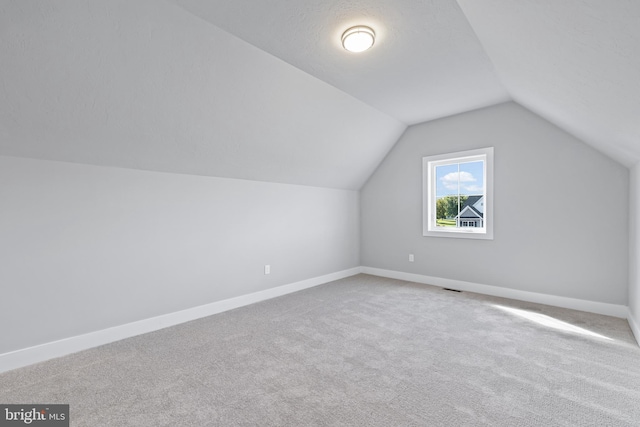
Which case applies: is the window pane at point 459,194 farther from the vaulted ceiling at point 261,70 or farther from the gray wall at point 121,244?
the gray wall at point 121,244

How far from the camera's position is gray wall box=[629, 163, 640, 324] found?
2.50m

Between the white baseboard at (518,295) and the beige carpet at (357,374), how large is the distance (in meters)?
0.18

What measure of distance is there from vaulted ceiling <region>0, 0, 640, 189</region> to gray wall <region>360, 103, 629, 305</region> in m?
0.29

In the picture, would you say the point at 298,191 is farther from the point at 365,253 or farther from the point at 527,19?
the point at 527,19

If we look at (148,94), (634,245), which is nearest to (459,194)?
(634,245)

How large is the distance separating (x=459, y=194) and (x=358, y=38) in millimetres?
2941

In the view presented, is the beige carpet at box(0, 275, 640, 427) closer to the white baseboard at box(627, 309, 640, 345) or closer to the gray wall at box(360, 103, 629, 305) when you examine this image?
the white baseboard at box(627, 309, 640, 345)

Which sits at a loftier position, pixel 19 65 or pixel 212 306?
pixel 19 65

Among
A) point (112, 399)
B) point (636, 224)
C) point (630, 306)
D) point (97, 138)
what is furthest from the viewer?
point (630, 306)

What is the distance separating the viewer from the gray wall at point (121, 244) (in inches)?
84.5

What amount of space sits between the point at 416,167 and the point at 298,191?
1.88 metres

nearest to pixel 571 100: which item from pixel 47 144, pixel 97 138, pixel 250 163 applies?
pixel 250 163

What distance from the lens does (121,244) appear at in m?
2.60

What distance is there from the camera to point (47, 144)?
218 centimetres
